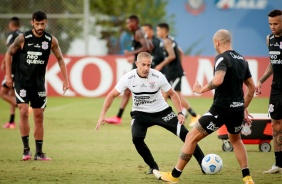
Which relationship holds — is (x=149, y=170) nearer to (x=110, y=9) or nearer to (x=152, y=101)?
(x=152, y=101)

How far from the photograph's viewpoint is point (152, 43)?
20.6 metres

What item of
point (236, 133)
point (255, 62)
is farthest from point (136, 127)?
point (255, 62)

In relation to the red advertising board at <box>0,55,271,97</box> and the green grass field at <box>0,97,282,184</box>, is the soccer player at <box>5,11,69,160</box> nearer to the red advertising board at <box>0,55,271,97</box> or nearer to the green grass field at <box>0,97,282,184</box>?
the green grass field at <box>0,97,282,184</box>

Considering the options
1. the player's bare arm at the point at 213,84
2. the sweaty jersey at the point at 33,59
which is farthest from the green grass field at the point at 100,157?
the player's bare arm at the point at 213,84

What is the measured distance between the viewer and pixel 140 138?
446 inches

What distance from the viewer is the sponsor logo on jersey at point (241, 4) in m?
42.8

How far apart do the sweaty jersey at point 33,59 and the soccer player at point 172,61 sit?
650cm

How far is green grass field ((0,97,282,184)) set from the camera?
1105cm

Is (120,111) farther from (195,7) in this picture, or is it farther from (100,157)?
(195,7)

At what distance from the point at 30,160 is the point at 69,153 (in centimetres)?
115

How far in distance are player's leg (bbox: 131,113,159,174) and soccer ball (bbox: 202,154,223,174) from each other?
2.49 ft

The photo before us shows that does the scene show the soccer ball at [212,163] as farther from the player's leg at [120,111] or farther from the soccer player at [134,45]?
the player's leg at [120,111]

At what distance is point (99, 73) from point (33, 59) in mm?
13928

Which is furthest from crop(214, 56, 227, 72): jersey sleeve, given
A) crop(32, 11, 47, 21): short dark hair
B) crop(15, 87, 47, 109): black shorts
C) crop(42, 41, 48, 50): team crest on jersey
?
crop(15, 87, 47, 109): black shorts
